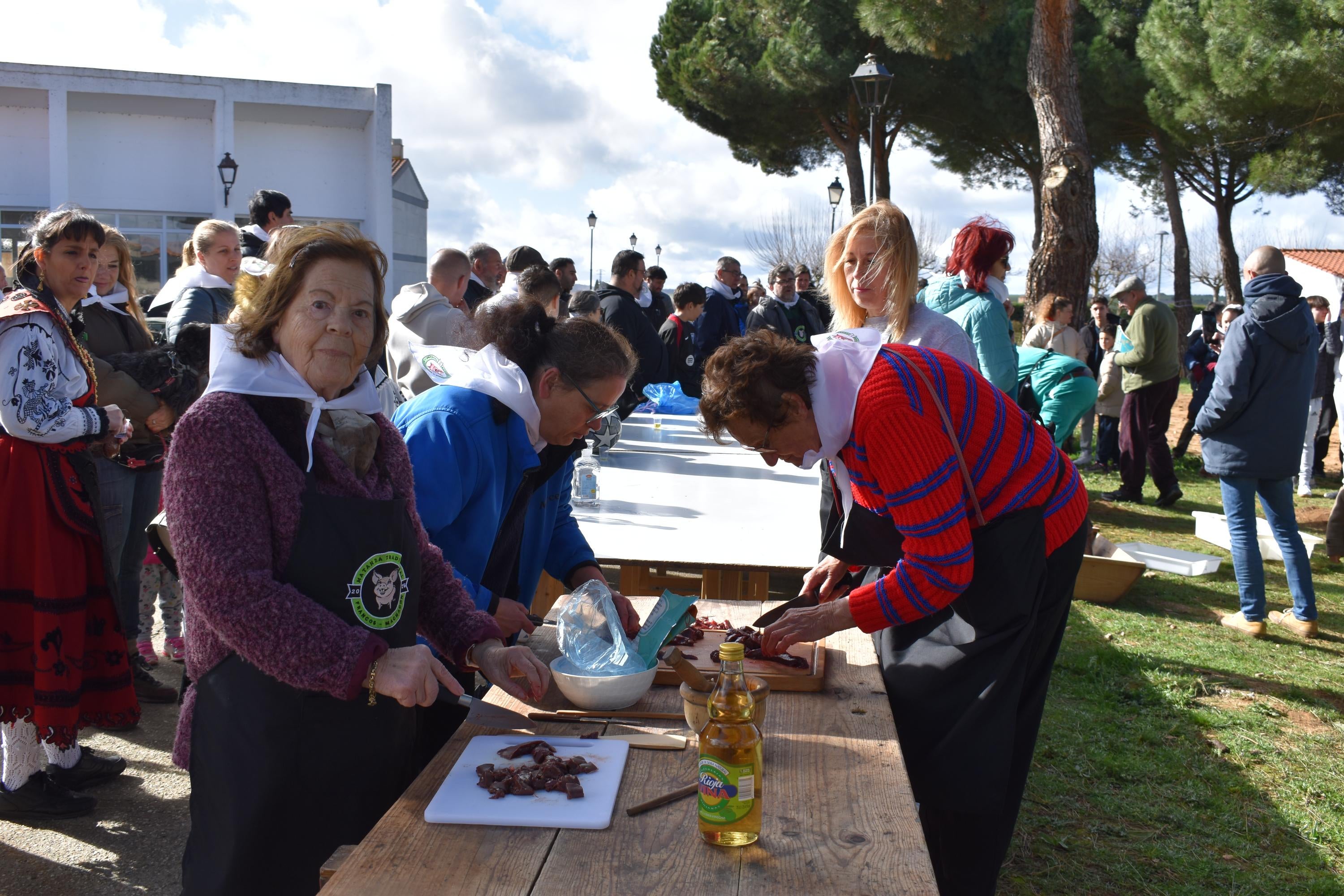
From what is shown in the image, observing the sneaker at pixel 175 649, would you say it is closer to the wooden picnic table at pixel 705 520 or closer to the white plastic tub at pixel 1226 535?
the wooden picnic table at pixel 705 520

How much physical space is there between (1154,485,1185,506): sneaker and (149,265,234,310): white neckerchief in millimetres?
7179

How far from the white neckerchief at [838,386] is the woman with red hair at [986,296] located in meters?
1.78

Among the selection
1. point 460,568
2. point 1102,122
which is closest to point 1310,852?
point 460,568

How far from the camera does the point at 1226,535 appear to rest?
22.3 ft

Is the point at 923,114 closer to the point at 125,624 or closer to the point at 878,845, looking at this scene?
the point at 125,624

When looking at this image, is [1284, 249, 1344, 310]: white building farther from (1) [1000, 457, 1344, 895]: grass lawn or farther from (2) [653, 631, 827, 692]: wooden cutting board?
(2) [653, 631, 827, 692]: wooden cutting board

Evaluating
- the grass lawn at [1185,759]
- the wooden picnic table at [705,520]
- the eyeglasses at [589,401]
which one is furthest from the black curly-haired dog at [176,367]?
the grass lawn at [1185,759]

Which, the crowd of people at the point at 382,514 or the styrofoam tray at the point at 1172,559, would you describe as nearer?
the crowd of people at the point at 382,514

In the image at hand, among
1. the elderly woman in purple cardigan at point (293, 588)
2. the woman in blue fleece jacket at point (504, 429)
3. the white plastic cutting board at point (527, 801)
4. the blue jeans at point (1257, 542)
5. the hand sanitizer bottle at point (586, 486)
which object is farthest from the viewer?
the blue jeans at point (1257, 542)

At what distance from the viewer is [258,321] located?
65.4 inches

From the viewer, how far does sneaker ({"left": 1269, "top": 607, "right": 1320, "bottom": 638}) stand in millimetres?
4984

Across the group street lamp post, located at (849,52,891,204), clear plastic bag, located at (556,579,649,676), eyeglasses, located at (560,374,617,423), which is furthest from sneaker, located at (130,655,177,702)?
street lamp post, located at (849,52,891,204)

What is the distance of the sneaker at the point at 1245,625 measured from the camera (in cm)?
501

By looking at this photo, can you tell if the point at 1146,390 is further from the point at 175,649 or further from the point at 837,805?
the point at 837,805
